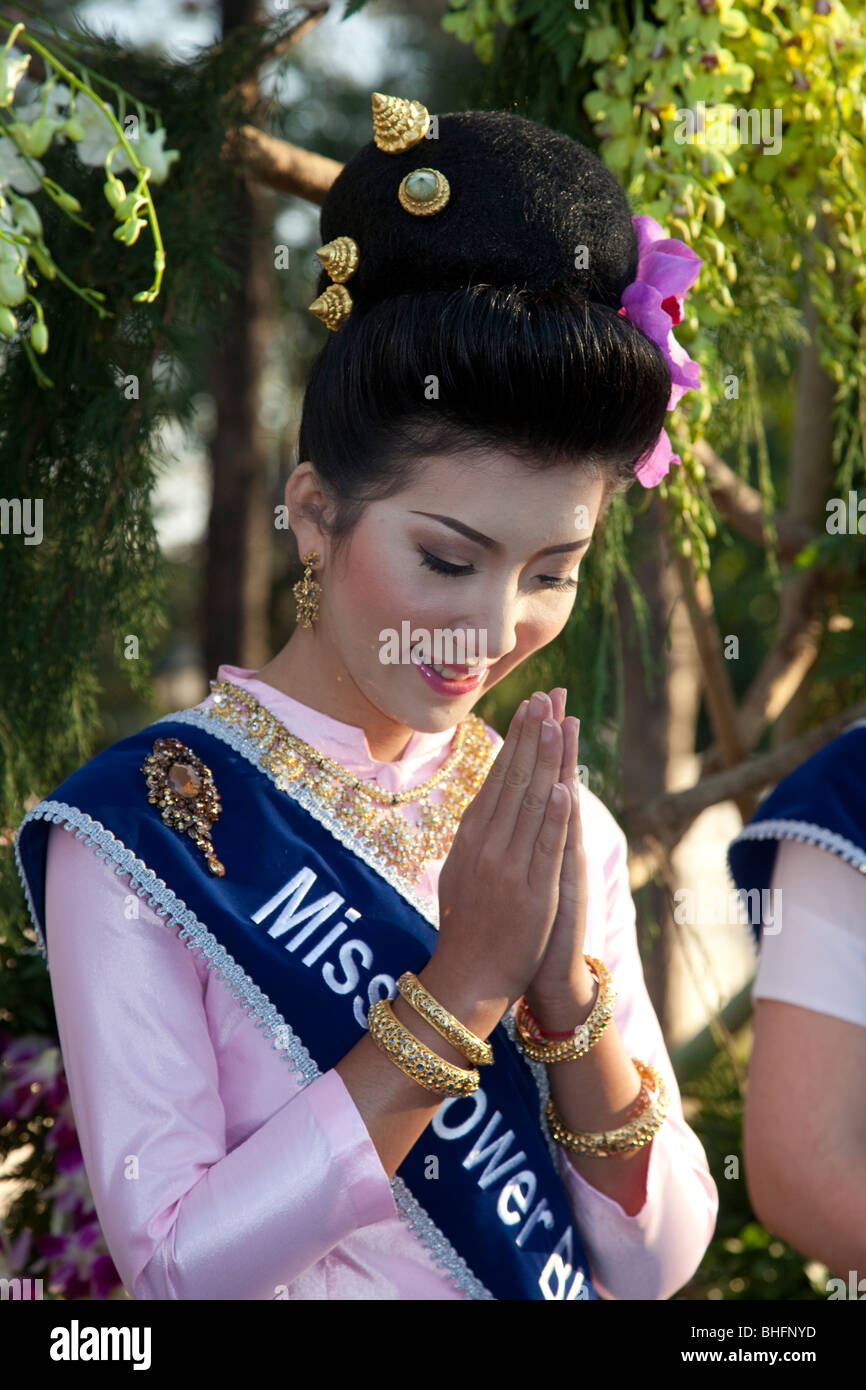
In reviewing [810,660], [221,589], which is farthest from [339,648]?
[221,589]

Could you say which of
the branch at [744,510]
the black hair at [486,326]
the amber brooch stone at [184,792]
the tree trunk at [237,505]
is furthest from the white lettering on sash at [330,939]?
the tree trunk at [237,505]

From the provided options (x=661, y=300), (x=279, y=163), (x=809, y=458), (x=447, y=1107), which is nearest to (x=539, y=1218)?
(x=447, y=1107)

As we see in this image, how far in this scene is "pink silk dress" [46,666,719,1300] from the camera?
1.15m

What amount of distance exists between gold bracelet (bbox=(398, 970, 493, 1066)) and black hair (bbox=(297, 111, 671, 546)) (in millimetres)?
437

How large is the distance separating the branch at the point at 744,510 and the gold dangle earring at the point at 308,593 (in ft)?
3.45

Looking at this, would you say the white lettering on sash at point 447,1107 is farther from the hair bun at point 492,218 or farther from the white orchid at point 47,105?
the white orchid at point 47,105

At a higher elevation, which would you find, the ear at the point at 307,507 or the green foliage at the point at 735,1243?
the ear at the point at 307,507

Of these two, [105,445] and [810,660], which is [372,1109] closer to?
[105,445]

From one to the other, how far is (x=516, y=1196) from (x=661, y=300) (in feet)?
2.88

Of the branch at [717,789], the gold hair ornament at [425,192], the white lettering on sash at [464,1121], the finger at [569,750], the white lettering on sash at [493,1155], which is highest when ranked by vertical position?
the gold hair ornament at [425,192]

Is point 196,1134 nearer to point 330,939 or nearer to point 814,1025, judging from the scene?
point 330,939

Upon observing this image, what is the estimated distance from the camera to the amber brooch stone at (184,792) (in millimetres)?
1286

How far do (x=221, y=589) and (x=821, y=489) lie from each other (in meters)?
1.95

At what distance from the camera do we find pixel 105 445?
5.98 ft
